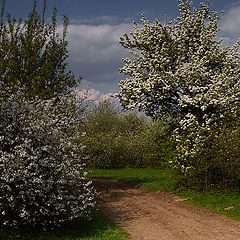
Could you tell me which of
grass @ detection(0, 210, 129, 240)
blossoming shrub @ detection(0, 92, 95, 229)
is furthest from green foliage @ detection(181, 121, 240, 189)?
blossoming shrub @ detection(0, 92, 95, 229)

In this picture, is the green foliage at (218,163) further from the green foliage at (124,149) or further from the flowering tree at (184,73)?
the green foliage at (124,149)

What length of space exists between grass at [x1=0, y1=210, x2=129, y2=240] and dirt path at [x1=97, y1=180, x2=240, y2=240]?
50 cm

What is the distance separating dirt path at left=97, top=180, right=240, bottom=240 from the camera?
14539 millimetres

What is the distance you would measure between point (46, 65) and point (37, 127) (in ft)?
31.3

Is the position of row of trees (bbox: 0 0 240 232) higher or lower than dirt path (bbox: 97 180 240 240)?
higher

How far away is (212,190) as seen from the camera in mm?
22156

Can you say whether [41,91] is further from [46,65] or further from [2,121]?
[2,121]

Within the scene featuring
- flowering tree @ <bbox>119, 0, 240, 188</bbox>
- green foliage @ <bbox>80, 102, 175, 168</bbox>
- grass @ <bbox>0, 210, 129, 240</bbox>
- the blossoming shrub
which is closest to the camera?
the blossoming shrub

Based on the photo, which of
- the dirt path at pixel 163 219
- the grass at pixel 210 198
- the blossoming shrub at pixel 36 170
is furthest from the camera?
the grass at pixel 210 198

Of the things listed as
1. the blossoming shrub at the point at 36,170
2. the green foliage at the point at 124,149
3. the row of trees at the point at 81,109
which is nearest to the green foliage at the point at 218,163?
the row of trees at the point at 81,109

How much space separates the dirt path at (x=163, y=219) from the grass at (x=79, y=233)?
1.64 feet

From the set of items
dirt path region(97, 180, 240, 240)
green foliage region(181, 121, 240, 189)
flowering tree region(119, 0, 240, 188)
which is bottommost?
dirt path region(97, 180, 240, 240)

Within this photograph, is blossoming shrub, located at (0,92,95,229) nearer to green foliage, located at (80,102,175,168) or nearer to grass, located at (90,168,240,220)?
grass, located at (90,168,240,220)

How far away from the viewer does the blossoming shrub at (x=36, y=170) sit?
44.7 feet
